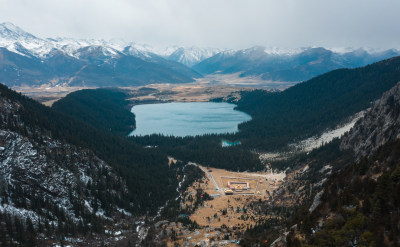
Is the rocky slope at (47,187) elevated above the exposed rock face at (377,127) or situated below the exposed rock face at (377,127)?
below

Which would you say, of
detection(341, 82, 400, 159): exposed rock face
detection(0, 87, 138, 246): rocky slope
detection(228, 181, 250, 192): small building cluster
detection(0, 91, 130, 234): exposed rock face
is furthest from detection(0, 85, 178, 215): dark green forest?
detection(341, 82, 400, 159): exposed rock face

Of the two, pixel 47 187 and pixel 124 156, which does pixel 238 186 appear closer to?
pixel 124 156

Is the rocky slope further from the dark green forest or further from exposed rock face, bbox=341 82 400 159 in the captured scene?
exposed rock face, bbox=341 82 400 159

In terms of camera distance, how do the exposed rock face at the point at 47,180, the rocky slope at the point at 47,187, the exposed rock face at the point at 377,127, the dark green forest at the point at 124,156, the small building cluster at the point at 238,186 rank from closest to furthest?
1. the rocky slope at the point at 47,187
2. the exposed rock face at the point at 377,127
3. the exposed rock face at the point at 47,180
4. the dark green forest at the point at 124,156
5. the small building cluster at the point at 238,186

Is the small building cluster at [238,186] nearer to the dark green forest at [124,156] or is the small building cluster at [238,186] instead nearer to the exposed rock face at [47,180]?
the dark green forest at [124,156]

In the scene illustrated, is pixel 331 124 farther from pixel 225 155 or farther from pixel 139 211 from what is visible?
pixel 139 211

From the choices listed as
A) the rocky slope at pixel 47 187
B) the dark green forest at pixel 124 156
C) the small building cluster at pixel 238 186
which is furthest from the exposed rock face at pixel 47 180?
the small building cluster at pixel 238 186

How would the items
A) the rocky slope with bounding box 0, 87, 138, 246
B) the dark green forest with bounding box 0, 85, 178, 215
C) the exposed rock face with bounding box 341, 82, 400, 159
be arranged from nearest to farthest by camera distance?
the rocky slope with bounding box 0, 87, 138, 246 → the exposed rock face with bounding box 341, 82, 400, 159 → the dark green forest with bounding box 0, 85, 178, 215

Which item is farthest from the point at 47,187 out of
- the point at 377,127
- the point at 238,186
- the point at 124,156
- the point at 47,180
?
the point at 377,127
